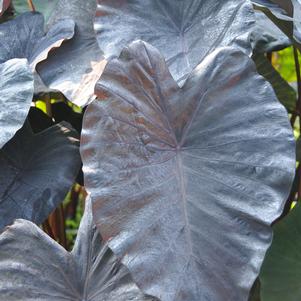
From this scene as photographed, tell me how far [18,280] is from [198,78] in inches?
15.1

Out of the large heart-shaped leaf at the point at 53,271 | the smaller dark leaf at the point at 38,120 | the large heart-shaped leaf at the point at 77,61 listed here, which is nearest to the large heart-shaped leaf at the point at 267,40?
the large heart-shaped leaf at the point at 77,61

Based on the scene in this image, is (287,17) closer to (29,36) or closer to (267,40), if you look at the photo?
(267,40)

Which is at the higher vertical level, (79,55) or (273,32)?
(79,55)

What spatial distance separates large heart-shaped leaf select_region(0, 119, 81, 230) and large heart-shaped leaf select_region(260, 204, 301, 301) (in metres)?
0.34

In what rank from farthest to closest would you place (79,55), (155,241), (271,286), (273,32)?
(273,32), (79,55), (271,286), (155,241)

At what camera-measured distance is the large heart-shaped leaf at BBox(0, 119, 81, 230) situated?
37.3 inches

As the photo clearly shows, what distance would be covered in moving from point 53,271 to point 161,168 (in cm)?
23

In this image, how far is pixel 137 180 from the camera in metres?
0.78

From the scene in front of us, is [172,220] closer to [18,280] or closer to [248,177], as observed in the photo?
[248,177]

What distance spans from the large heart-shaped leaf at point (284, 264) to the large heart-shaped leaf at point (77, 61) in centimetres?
37

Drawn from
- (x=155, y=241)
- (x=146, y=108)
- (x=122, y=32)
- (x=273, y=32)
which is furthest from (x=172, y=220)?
(x=273, y=32)

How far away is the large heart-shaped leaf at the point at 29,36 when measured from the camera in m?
1.07

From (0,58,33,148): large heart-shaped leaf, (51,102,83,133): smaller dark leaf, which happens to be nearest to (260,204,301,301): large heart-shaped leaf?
(0,58,33,148): large heart-shaped leaf

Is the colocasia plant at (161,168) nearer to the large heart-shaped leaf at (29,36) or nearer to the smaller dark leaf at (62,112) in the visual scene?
the large heart-shaped leaf at (29,36)
